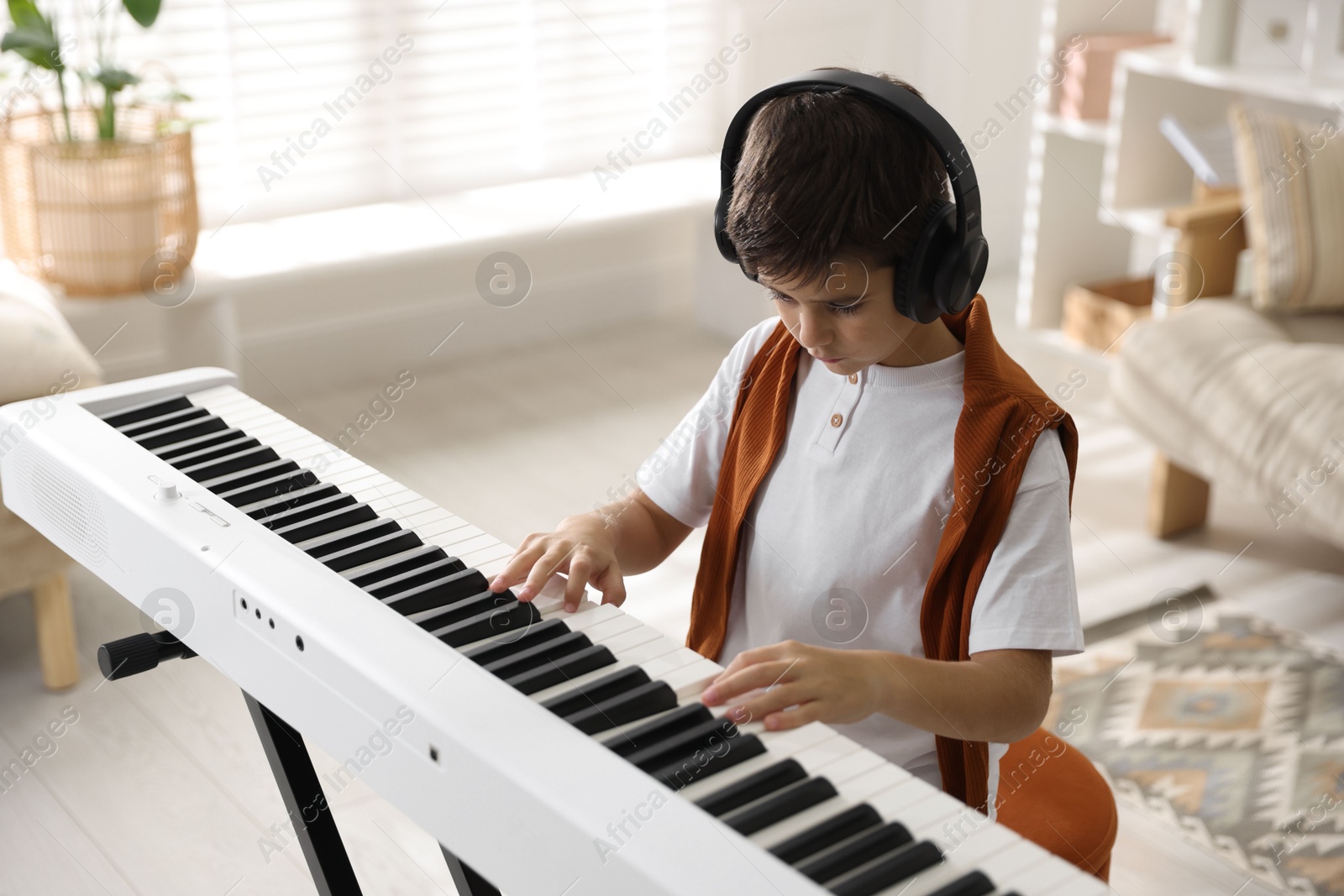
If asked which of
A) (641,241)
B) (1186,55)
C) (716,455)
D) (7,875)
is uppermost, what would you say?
(1186,55)

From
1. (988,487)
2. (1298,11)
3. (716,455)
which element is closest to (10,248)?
(716,455)

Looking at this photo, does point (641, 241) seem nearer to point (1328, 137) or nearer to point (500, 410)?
point (500, 410)

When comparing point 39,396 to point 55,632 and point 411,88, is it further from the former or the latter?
point 411,88

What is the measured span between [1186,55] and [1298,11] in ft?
0.89

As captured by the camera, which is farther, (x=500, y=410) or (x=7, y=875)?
(x=500, y=410)

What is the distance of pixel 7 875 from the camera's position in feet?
6.35

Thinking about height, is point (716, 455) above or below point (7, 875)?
above

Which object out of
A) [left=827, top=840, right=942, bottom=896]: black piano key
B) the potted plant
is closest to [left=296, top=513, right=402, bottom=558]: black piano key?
[left=827, top=840, right=942, bottom=896]: black piano key

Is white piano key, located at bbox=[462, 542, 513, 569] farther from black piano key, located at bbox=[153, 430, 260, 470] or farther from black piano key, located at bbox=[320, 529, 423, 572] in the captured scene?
black piano key, located at bbox=[153, 430, 260, 470]

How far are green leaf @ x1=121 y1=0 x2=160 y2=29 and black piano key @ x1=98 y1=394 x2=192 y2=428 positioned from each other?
5.53 ft

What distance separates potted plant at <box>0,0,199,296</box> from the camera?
284 centimetres

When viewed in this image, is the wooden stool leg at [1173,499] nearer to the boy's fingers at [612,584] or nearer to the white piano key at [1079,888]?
the boy's fingers at [612,584]

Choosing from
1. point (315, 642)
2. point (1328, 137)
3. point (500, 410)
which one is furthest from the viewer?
point (500, 410)

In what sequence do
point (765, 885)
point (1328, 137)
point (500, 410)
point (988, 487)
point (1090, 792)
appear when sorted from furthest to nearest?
point (500, 410), point (1328, 137), point (1090, 792), point (988, 487), point (765, 885)
